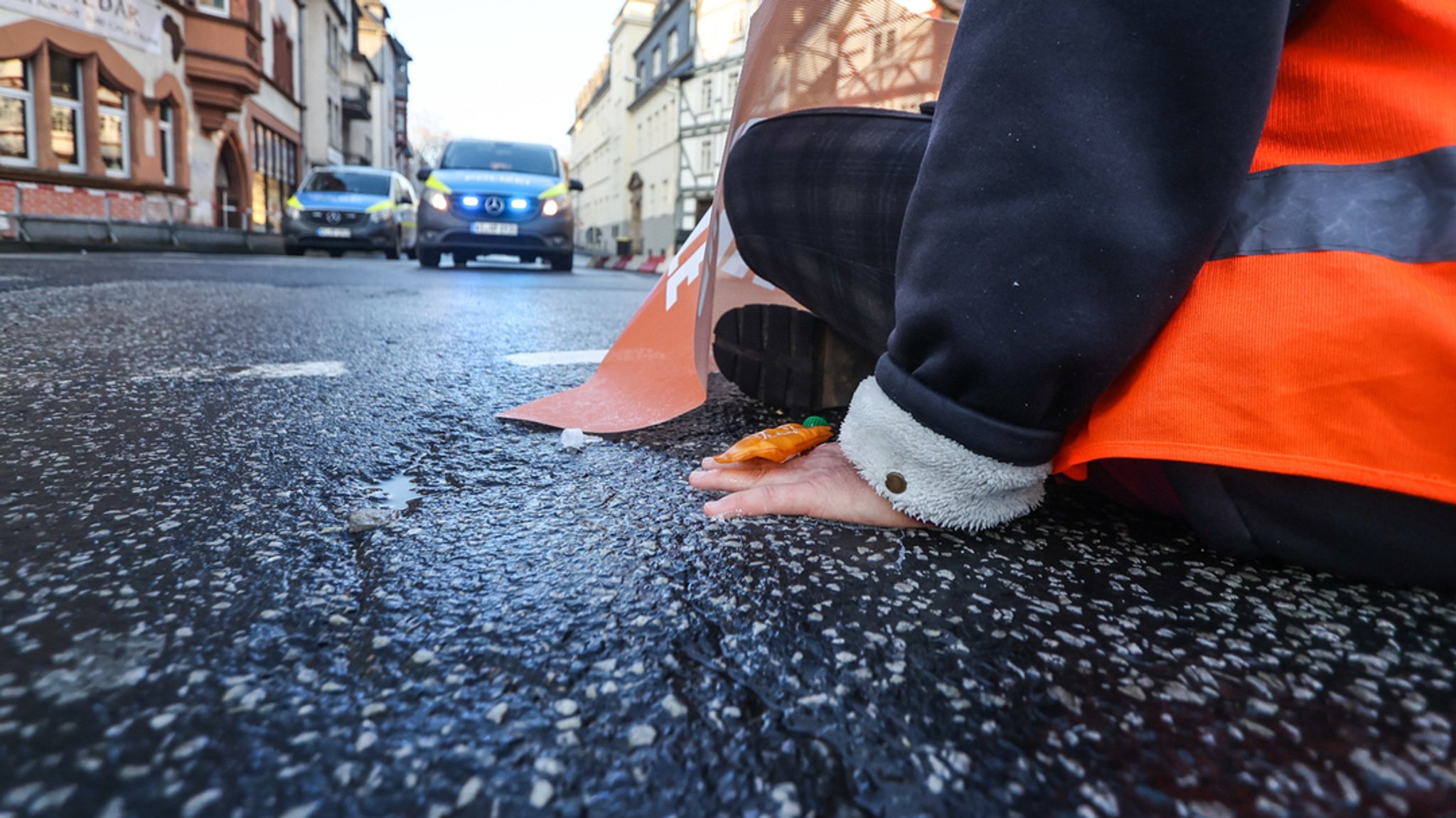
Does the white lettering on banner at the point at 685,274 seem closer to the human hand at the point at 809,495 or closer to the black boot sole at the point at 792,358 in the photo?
the black boot sole at the point at 792,358

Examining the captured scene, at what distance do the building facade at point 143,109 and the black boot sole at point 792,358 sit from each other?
35.4 ft

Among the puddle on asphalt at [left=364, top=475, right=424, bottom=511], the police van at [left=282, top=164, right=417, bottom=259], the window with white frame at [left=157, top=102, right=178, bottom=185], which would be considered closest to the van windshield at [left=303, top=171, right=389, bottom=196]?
the police van at [left=282, top=164, right=417, bottom=259]

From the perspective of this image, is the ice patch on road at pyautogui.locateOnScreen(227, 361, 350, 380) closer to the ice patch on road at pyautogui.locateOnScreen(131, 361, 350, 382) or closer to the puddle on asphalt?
the ice patch on road at pyautogui.locateOnScreen(131, 361, 350, 382)

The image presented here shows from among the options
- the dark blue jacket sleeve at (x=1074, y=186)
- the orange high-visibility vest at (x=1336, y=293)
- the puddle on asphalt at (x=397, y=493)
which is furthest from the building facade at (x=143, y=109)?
the orange high-visibility vest at (x=1336, y=293)

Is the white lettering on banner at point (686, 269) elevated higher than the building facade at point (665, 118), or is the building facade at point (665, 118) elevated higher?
the building facade at point (665, 118)

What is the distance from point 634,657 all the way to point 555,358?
181 cm

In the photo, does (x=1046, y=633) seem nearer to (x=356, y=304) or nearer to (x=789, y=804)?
(x=789, y=804)

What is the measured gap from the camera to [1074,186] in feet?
2.28

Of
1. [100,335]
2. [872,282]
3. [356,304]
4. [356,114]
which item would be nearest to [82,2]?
[356,304]

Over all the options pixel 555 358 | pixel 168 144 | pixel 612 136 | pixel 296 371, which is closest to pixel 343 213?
pixel 168 144

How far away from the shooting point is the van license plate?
8.23 meters

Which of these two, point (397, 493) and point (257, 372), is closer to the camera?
point (397, 493)

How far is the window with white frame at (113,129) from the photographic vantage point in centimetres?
1190

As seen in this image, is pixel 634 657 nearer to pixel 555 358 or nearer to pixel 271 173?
pixel 555 358
